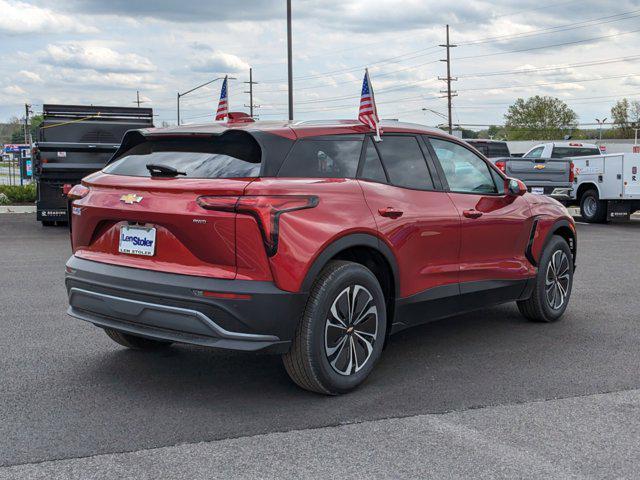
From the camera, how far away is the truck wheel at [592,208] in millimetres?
19891

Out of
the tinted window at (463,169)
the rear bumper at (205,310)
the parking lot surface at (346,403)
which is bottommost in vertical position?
the parking lot surface at (346,403)

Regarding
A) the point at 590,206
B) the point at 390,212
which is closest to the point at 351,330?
the point at 390,212

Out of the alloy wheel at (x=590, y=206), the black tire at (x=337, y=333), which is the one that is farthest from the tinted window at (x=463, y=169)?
the alloy wheel at (x=590, y=206)

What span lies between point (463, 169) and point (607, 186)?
14.7 m

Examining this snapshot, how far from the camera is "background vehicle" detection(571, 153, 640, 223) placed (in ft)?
62.6

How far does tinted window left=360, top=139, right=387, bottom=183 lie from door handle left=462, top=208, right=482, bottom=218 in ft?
2.82

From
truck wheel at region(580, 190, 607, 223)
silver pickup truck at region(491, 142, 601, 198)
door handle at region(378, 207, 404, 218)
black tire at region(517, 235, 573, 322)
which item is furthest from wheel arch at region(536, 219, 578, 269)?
truck wheel at region(580, 190, 607, 223)

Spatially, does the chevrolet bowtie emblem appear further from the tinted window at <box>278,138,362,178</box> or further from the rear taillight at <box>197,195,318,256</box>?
the tinted window at <box>278,138,362,178</box>

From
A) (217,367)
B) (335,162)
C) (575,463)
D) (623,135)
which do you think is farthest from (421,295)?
(623,135)

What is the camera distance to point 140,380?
17.1ft

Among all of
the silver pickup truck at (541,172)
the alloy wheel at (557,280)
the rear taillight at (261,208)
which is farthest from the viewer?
the silver pickup truck at (541,172)

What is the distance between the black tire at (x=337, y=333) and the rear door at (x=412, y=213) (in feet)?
1.19

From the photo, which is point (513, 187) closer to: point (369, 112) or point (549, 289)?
point (549, 289)

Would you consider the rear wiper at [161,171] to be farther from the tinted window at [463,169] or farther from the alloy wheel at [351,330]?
the tinted window at [463,169]
